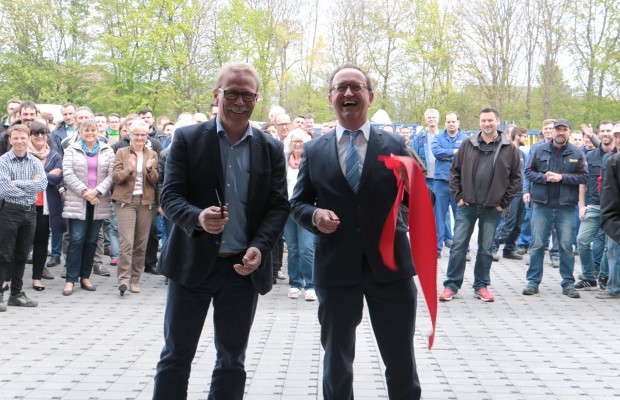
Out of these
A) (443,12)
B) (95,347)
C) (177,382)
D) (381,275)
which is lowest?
(95,347)

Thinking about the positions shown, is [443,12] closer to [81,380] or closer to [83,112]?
[83,112]

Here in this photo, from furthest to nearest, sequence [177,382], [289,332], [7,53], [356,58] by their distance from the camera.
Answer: [356,58] < [7,53] < [289,332] < [177,382]

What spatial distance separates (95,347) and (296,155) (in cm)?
423

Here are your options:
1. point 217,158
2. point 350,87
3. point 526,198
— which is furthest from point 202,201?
point 526,198

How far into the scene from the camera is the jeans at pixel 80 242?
433 inches

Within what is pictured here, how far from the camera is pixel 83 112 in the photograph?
12.8 meters

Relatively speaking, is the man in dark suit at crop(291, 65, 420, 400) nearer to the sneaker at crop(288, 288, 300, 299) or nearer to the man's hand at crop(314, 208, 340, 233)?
the man's hand at crop(314, 208, 340, 233)

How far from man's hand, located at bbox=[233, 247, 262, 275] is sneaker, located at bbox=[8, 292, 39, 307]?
631 centimetres

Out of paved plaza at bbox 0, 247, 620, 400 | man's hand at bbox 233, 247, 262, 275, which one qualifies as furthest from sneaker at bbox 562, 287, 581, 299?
man's hand at bbox 233, 247, 262, 275

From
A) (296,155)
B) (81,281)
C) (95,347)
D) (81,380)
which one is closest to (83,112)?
(81,281)

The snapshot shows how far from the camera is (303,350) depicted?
25.9 feet

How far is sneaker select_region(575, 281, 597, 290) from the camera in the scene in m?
12.1

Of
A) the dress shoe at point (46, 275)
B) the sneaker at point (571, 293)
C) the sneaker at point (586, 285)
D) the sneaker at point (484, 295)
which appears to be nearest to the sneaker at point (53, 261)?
the dress shoe at point (46, 275)

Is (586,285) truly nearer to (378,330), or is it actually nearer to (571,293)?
(571,293)
